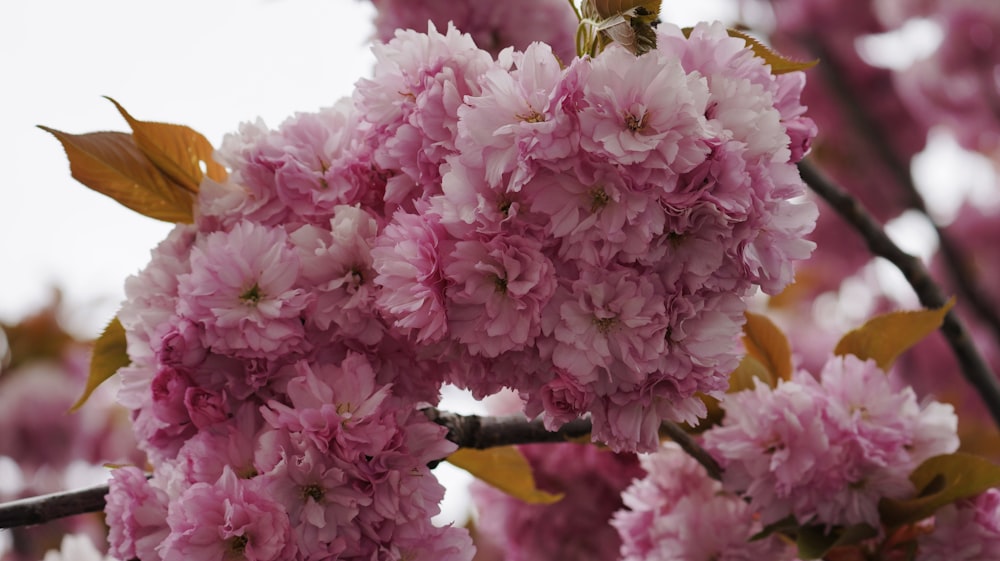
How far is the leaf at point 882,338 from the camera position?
2.86 ft

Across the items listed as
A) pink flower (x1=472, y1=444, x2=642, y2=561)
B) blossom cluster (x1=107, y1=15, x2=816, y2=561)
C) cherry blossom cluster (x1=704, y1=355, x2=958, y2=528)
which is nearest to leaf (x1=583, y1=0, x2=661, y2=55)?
blossom cluster (x1=107, y1=15, x2=816, y2=561)

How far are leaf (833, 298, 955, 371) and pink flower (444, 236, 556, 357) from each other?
43 cm

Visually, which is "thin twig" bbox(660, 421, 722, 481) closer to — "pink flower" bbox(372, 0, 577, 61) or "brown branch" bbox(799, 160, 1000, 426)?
"brown branch" bbox(799, 160, 1000, 426)

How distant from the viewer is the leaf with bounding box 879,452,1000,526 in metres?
0.78

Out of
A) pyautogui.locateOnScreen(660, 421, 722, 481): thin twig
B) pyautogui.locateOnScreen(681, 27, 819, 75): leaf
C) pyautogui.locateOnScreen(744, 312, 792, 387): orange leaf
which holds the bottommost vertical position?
pyautogui.locateOnScreen(660, 421, 722, 481): thin twig

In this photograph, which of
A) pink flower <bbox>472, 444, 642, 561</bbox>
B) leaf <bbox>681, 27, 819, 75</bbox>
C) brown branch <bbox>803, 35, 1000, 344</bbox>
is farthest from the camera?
brown branch <bbox>803, 35, 1000, 344</bbox>

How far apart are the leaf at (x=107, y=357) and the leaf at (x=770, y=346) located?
20.8 inches

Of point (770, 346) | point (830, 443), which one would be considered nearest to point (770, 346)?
point (770, 346)

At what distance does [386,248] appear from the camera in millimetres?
585

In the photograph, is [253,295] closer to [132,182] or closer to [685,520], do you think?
[132,182]

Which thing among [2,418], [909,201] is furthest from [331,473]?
[909,201]

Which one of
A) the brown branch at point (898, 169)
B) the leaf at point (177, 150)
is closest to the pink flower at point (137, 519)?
the leaf at point (177, 150)

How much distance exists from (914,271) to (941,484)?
31 cm

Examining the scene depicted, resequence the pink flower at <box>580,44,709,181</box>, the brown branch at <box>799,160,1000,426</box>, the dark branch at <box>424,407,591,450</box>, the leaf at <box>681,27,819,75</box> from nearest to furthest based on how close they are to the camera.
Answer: the pink flower at <box>580,44,709,181</box>
the leaf at <box>681,27,819,75</box>
the dark branch at <box>424,407,591,450</box>
the brown branch at <box>799,160,1000,426</box>
